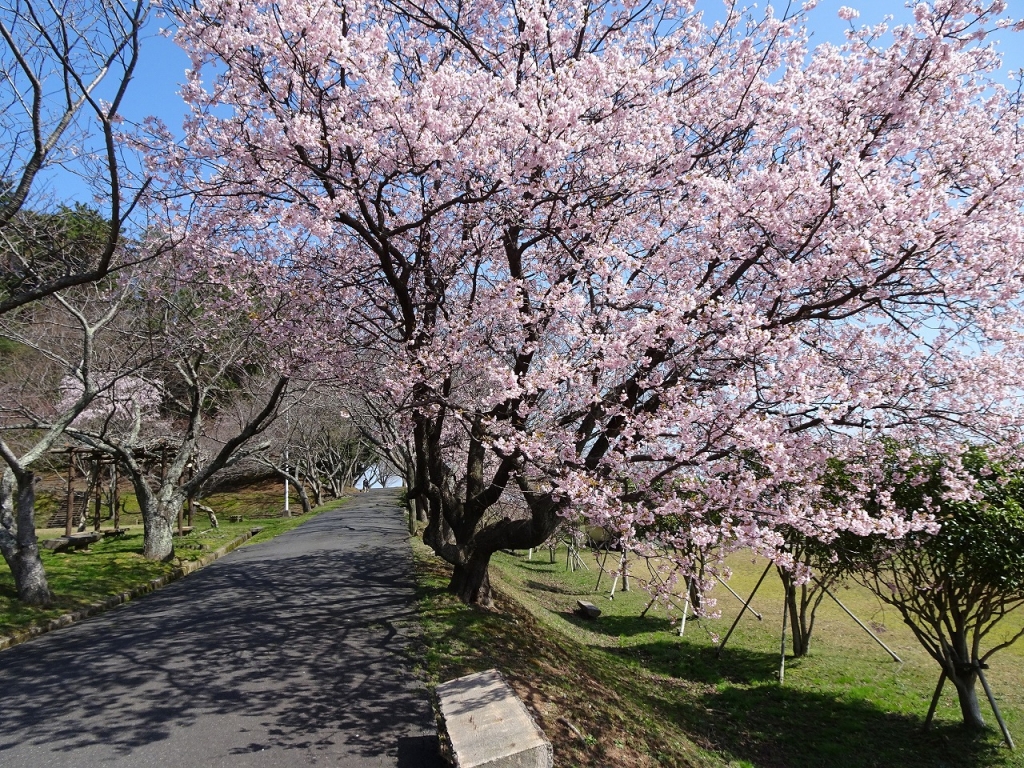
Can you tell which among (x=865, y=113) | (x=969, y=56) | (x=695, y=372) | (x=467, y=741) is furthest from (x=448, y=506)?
(x=969, y=56)

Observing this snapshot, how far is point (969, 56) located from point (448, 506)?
817cm

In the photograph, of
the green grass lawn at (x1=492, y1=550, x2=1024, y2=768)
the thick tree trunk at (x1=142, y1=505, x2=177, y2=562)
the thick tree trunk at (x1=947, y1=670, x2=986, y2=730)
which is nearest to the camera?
the green grass lawn at (x1=492, y1=550, x2=1024, y2=768)

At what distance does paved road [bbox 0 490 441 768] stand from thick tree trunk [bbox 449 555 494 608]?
34.0 inches

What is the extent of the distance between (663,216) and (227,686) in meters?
7.10

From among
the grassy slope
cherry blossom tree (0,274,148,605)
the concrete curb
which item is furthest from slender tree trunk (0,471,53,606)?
the grassy slope

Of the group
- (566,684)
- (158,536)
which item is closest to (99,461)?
(158,536)

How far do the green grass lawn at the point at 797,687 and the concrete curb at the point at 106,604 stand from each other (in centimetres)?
690

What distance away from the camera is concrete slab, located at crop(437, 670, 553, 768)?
158 inches

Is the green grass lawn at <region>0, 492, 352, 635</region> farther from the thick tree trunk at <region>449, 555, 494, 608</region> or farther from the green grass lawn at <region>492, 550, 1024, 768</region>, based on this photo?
the green grass lawn at <region>492, 550, 1024, 768</region>

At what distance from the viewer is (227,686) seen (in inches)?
231

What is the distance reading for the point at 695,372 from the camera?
669cm

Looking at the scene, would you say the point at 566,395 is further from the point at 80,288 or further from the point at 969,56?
the point at 80,288

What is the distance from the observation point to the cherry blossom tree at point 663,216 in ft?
18.6

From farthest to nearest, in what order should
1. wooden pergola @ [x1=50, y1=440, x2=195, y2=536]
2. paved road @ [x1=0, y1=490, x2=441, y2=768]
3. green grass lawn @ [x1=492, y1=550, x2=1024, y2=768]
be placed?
wooden pergola @ [x1=50, y1=440, x2=195, y2=536]
green grass lawn @ [x1=492, y1=550, x2=1024, y2=768]
paved road @ [x1=0, y1=490, x2=441, y2=768]
